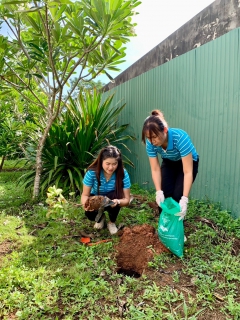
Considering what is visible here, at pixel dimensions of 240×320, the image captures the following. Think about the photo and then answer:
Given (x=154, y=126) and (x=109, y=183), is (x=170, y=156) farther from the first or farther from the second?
(x=109, y=183)

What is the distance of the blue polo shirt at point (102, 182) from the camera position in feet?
8.95

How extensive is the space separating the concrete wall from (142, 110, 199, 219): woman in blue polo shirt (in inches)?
60.2

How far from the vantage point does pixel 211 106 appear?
3.19 m

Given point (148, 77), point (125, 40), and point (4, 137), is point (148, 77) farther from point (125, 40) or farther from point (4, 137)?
point (4, 137)

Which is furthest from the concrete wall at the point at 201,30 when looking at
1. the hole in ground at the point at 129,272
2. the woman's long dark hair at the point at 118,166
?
the hole in ground at the point at 129,272

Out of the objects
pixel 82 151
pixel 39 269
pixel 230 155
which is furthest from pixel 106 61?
pixel 39 269

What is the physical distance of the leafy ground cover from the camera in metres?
1.69

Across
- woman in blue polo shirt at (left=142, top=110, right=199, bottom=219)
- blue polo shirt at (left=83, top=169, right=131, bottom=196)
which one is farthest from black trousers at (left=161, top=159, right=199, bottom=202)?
blue polo shirt at (left=83, top=169, right=131, bottom=196)

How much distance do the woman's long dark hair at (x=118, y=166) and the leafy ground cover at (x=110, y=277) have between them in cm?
46

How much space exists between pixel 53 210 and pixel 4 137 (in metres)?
3.86

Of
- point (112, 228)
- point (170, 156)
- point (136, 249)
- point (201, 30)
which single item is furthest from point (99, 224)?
point (201, 30)

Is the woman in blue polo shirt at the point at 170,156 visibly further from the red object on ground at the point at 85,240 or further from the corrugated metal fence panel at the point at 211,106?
the red object on ground at the point at 85,240

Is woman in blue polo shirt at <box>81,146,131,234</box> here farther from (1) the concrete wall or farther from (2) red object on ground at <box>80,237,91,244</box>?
(1) the concrete wall

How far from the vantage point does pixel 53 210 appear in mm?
2465
